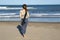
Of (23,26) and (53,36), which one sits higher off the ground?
(23,26)

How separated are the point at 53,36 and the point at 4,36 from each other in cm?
197

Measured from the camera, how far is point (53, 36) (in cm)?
930

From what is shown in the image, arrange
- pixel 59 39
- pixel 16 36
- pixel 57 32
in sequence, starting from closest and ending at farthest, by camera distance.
→ pixel 59 39 < pixel 16 36 < pixel 57 32

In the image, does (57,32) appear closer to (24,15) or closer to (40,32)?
(40,32)

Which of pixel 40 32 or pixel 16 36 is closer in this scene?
pixel 16 36
